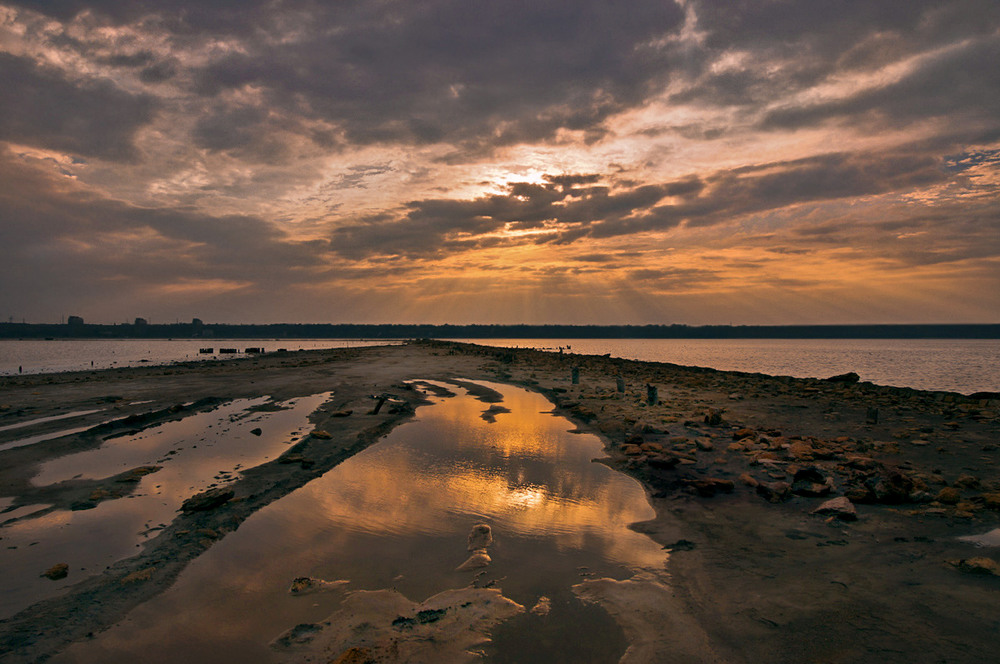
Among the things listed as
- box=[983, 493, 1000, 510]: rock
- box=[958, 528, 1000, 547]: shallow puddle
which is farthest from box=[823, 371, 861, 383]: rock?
box=[958, 528, 1000, 547]: shallow puddle

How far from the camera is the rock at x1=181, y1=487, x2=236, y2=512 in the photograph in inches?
322

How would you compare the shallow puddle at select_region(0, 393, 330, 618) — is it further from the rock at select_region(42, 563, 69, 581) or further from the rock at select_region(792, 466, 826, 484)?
the rock at select_region(792, 466, 826, 484)

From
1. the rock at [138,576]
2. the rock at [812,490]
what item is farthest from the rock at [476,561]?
the rock at [812,490]

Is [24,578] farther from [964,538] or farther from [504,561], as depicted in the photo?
[964,538]

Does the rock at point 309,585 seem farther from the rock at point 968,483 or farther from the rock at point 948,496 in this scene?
the rock at point 968,483

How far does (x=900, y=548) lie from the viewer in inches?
244

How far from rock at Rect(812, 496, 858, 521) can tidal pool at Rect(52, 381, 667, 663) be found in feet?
9.10

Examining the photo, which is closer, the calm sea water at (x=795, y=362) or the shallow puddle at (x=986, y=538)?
the shallow puddle at (x=986, y=538)

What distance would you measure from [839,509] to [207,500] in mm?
10849

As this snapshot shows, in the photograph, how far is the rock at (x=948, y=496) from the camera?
7590 mm

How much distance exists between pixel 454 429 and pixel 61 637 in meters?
11.2

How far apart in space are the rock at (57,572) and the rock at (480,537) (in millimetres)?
5272

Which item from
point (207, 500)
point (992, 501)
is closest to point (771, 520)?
point (992, 501)

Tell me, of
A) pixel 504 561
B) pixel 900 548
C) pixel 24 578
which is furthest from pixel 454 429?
pixel 900 548
